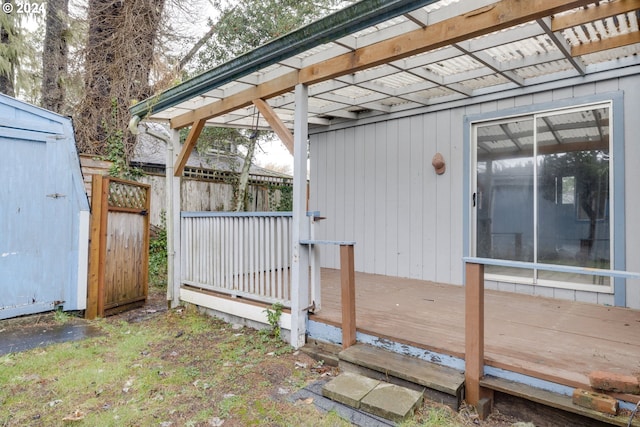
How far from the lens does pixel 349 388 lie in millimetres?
2541

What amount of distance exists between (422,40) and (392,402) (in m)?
2.39

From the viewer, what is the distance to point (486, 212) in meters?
4.52

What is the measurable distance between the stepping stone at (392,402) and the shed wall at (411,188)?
2585 millimetres

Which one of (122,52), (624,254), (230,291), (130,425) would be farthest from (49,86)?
(624,254)

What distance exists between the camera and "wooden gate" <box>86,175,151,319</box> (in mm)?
4414

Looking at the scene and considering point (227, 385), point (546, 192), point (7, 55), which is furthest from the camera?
point (7, 55)

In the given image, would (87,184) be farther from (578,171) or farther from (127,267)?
(578,171)

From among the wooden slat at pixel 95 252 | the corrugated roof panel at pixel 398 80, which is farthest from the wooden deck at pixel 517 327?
the wooden slat at pixel 95 252

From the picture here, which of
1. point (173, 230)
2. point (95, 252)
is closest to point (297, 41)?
point (173, 230)

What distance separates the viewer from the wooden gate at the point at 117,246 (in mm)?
4414

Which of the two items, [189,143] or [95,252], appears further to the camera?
[189,143]

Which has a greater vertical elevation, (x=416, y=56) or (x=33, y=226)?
(x=416, y=56)

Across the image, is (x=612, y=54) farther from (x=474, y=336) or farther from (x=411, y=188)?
(x=474, y=336)

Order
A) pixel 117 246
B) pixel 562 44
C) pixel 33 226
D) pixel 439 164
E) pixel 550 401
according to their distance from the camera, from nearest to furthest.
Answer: pixel 550 401
pixel 562 44
pixel 33 226
pixel 117 246
pixel 439 164
